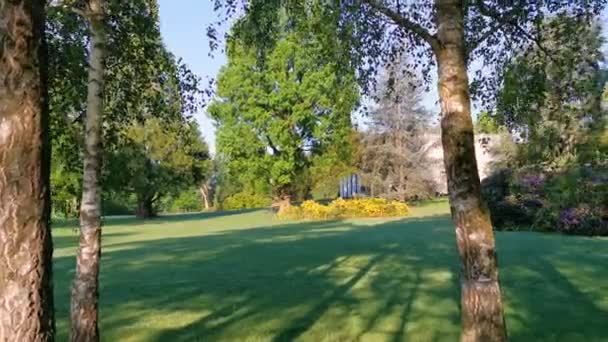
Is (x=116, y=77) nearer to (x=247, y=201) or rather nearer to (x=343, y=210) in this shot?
(x=343, y=210)

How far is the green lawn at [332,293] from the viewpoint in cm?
656

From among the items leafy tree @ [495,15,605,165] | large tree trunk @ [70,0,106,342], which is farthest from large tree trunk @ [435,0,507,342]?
large tree trunk @ [70,0,106,342]

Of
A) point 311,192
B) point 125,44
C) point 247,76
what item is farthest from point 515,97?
point 311,192

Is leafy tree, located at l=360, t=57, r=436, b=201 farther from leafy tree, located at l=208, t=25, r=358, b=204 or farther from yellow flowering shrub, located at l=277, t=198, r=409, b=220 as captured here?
yellow flowering shrub, located at l=277, t=198, r=409, b=220

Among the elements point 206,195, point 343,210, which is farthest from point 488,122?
point 206,195

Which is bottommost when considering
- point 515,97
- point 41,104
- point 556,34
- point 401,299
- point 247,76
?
point 401,299

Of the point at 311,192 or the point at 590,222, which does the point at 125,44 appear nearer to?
the point at 590,222

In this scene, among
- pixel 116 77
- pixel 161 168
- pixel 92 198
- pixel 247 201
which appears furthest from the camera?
pixel 247 201

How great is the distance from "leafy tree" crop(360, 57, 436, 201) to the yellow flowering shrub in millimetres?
9614

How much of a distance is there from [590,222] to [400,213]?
14755 mm

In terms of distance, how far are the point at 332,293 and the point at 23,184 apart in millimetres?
7069

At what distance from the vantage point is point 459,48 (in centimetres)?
420

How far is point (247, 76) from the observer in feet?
116

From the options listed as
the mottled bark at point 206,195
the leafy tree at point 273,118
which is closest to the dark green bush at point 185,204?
the mottled bark at point 206,195
